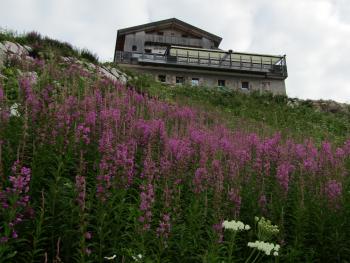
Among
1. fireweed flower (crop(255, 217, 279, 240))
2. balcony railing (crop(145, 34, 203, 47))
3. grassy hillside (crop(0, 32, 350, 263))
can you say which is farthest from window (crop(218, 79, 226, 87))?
fireweed flower (crop(255, 217, 279, 240))

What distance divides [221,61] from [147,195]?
42449 millimetres

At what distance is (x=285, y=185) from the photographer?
20.1 ft

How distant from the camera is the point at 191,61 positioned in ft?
146

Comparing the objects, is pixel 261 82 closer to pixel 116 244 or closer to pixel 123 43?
pixel 123 43

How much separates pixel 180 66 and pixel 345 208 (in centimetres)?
3900

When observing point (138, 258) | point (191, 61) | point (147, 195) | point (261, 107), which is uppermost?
point (191, 61)

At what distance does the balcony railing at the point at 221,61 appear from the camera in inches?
1721

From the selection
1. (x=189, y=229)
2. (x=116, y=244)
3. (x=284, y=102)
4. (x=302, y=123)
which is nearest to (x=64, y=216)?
(x=116, y=244)

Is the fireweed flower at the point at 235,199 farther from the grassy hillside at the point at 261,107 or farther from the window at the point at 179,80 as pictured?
the window at the point at 179,80

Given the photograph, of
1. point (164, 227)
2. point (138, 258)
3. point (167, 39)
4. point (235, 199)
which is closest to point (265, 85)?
point (167, 39)

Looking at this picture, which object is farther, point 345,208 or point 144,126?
point 144,126

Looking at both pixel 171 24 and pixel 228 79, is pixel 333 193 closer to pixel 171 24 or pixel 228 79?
pixel 228 79

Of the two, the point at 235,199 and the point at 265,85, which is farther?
the point at 265,85

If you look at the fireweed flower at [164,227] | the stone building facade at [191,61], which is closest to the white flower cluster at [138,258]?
the fireweed flower at [164,227]
